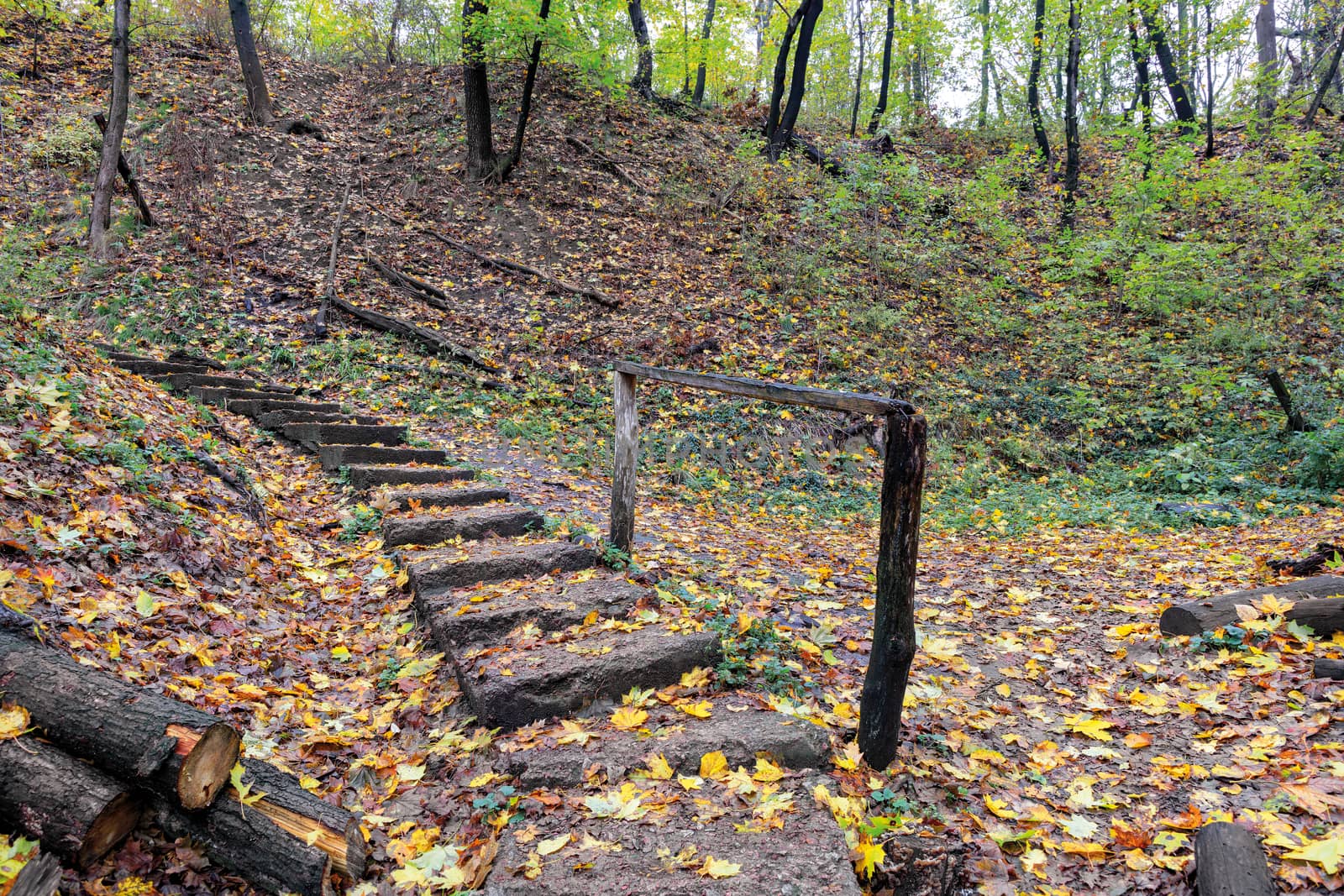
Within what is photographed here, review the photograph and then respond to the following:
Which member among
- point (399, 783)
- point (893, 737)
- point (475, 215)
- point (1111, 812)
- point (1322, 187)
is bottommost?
point (399, 783)

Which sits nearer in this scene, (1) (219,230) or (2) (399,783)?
(2) (399,783)

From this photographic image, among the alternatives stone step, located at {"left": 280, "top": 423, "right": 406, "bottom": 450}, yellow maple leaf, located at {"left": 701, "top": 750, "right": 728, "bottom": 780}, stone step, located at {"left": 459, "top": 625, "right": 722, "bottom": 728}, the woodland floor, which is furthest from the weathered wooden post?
stone step, located at {"left": 280, "top": 423, "right": 406, "bottom": 450}

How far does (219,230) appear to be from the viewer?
11117 millimetres

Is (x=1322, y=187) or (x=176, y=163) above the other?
(x=1322, y=187)

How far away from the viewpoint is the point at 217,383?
24.6 ft

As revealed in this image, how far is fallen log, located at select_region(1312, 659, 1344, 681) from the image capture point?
3273mm

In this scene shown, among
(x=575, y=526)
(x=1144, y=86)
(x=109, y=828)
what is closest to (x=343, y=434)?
(x=575, y=526)

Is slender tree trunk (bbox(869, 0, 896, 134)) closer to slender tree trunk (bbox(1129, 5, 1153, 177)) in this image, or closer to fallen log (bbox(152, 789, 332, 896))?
slender tree trunk (bbox(1129, 5, 1153, 177))

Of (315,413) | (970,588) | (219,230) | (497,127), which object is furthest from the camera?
(497,127)

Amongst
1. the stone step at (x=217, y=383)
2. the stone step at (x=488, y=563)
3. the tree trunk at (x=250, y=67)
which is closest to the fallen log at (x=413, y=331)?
the stone step at (x=217, y=383)

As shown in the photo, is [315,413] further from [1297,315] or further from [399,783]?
[1297,315]

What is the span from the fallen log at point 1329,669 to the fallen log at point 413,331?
28.5 ft

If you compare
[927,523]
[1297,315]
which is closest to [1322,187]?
[1297,315]

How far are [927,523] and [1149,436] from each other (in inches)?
194
